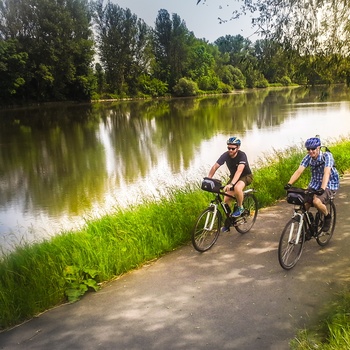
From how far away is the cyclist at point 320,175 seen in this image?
5641mm

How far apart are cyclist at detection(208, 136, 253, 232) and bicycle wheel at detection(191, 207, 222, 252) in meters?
0.32

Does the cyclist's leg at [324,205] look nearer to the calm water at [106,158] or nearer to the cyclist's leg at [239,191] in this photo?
the cyclist's leg at [239,191]

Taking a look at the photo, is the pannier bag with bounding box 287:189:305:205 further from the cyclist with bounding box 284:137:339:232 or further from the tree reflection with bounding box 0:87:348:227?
the tree reflection with bounding box 0:87:348:227

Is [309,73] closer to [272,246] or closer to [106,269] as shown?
[272,246]

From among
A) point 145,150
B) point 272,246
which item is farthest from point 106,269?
point 145,150

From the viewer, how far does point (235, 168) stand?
265 inches

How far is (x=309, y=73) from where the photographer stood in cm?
1016

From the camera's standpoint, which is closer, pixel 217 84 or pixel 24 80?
pixel 24 80

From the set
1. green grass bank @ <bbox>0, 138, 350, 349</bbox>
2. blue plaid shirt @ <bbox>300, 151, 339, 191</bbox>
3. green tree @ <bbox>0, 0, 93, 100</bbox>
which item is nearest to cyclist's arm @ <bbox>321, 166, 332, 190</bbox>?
blue plaid shirt @ <bbox>300, 151, 339, 191</bbox>

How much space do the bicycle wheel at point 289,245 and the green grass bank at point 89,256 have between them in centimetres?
170

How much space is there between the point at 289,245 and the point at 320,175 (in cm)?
120

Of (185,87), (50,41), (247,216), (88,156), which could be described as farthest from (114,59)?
(247,216)

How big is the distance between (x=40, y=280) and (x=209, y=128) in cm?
2540

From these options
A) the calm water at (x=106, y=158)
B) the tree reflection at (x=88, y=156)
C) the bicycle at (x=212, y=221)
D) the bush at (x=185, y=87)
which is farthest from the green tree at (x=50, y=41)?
the bicycle at (x=212, y=221)
